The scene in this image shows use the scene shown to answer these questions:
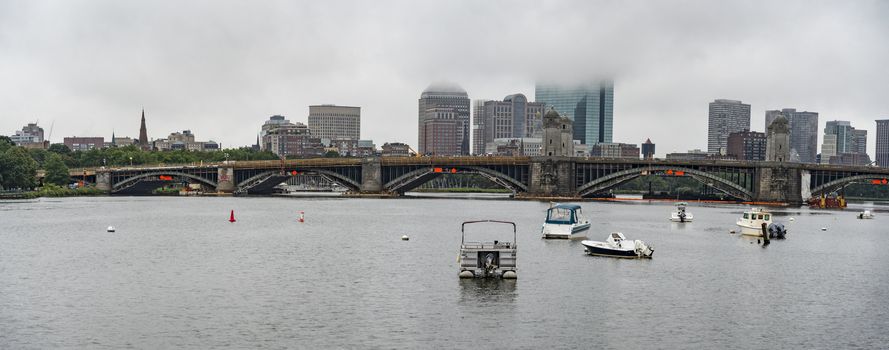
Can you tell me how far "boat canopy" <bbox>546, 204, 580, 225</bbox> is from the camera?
10031 centimetres

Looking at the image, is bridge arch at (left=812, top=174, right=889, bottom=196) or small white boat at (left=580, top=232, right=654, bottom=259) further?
bridge arch at (left=812, top=174, right=889, bottom=196)

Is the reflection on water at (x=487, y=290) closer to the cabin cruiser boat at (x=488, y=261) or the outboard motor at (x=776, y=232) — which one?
the cabin cruiser boat at (x=488, y=261)

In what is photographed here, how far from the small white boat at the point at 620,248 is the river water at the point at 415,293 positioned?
4.52ft

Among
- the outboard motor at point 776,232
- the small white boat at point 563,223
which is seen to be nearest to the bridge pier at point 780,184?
the outboard motor at point 776,232

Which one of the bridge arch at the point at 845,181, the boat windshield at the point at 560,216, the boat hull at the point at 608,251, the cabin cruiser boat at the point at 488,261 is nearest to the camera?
the cabin cruiser boat at the point at 488,261

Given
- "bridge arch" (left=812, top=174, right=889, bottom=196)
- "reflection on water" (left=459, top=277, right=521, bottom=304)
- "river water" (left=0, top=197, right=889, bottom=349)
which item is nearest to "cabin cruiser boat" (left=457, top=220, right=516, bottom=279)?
"reflection on water" (left=459, top=277, right=521, bottom=304)

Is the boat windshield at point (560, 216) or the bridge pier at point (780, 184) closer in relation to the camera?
the boat windshield at point (560, 216)

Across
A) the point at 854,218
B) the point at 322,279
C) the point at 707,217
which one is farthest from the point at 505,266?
the point at 854,218

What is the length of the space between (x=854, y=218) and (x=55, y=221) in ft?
413

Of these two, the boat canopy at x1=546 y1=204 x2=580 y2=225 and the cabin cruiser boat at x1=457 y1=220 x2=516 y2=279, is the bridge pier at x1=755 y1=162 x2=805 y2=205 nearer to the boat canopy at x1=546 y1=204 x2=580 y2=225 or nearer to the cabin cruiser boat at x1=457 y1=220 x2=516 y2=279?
the boat canopy at x1=546 y1=204 x2=580 y2=225

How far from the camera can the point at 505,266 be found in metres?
64.2

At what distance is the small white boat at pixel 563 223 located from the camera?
99312 mm

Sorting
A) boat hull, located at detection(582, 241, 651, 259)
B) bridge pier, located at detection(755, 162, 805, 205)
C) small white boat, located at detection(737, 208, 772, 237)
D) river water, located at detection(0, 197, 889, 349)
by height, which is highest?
bridge pier, located at detection(755, 162, 805, 205)

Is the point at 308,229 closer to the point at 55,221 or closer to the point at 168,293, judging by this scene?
the point at 55,221
